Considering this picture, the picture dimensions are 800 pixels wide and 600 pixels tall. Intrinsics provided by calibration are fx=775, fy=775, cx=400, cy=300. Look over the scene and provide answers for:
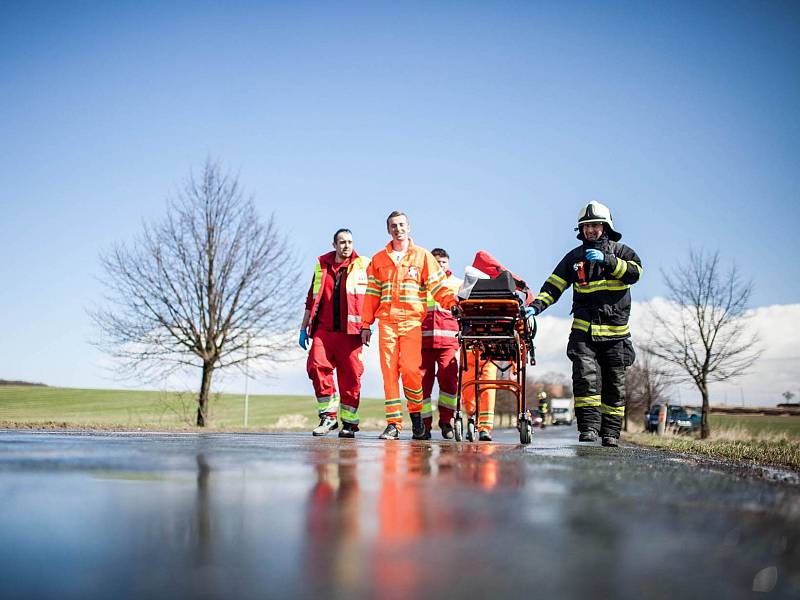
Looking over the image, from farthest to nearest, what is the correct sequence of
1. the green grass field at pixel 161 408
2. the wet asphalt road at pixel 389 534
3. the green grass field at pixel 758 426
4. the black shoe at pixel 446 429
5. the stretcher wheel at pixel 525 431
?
the green grass field at pixel 161 408 < the green grass field at pixel 758 426 < the black shoe at pixel 446 429 < the stretcher wheel at pixel 525 431 < the wet asphalt road at pixel 389 534

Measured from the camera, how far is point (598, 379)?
Result: 758 cm

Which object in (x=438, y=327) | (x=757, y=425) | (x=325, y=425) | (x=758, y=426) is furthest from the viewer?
(x=757, y=425)

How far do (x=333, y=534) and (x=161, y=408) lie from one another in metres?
22.9

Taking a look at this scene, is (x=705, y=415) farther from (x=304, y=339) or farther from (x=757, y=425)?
(x=304, y=339)

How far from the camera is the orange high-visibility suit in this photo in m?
8.62

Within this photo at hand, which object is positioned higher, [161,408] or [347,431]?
[347,431]

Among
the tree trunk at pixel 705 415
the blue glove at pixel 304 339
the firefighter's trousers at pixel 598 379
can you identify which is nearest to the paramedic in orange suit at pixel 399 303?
the blue glove at pixel 304 339

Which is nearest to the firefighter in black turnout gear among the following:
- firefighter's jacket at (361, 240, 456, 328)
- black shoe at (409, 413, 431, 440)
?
firefighter's jacket at (361, 240, 456, 328)

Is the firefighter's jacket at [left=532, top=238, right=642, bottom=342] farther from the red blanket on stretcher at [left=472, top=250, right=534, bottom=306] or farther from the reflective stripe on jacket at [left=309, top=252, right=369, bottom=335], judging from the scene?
the reflective stripe on jacket at [left=309, top=252, right=369, bottom=335]

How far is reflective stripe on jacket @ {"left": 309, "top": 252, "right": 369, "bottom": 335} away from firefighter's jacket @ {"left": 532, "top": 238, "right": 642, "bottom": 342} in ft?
8.88

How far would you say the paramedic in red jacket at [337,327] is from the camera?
31.3 feet

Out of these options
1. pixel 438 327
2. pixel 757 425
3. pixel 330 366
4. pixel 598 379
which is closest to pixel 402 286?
pixel 330 366

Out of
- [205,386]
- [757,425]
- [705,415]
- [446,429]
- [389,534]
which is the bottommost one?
[757,425]

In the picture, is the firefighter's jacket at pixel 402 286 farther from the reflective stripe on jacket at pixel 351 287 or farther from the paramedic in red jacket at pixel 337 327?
the paramedic in red jacket at pixel 337 327
